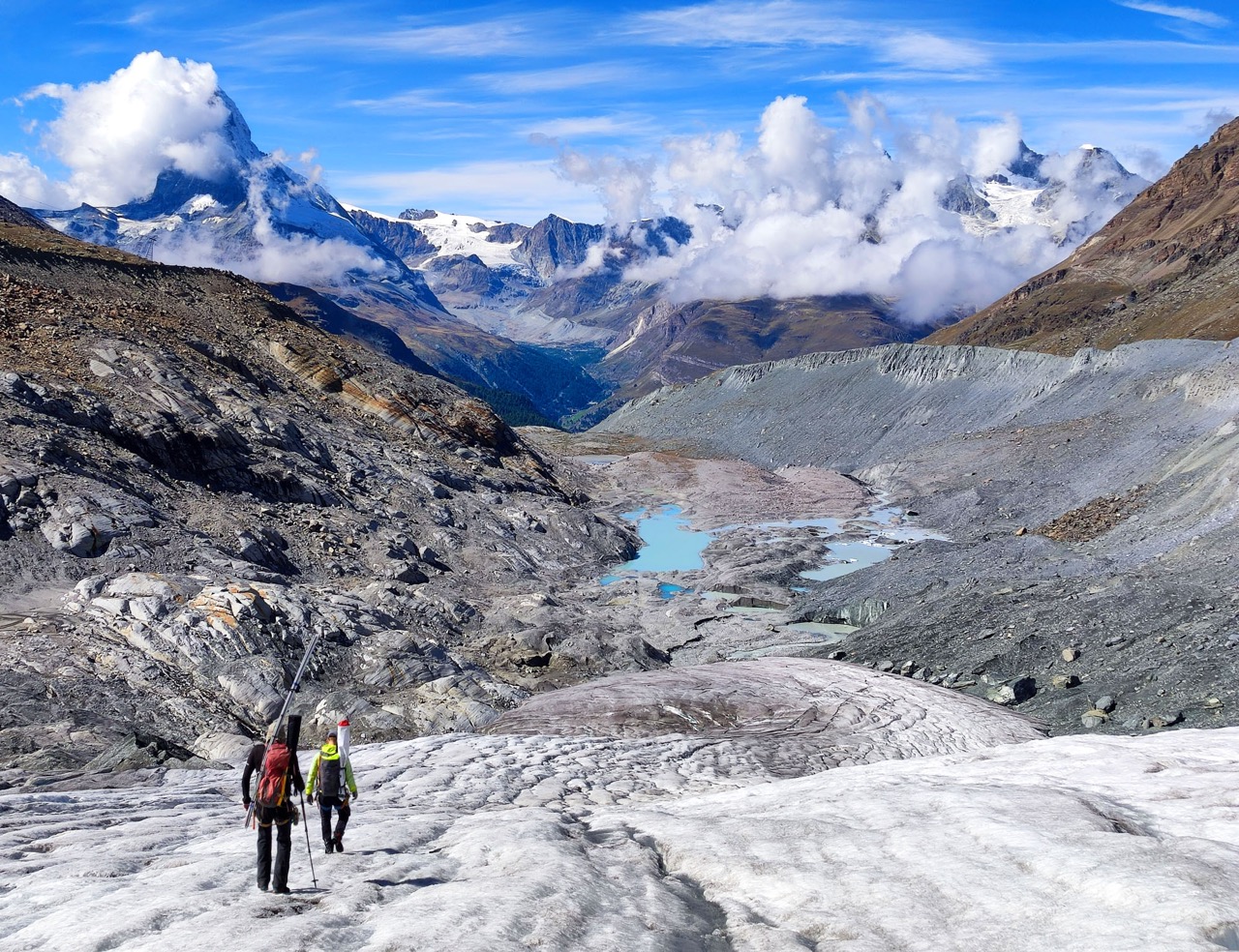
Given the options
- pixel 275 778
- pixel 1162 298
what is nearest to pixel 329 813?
pixel 275 778

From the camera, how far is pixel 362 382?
65562 mm

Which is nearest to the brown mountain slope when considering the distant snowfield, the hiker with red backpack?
the distant snowfield

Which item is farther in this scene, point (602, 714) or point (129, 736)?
point (602, 714)

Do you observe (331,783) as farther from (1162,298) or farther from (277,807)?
(1162,298)

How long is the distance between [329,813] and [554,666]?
22755 mm

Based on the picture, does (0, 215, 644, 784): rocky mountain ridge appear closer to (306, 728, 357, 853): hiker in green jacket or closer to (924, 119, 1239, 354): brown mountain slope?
(306, 728, 357, 853): hiker in green jacket

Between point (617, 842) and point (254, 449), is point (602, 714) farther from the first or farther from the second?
point (254, 449)

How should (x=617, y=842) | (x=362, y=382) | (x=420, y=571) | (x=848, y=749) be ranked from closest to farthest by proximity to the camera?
1. (x=617, y=842)
2. (x=848, y=749)
3. (x=420, y=571)
4. (x=362, y=382)

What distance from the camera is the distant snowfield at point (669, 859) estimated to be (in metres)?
10.3


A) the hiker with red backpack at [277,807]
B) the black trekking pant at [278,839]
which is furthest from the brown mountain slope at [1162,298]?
the black trekking pant at [278,839]

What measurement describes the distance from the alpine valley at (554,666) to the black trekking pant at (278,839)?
32 cm

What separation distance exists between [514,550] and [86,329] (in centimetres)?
2381

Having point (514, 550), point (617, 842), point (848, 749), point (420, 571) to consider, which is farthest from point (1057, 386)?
point (617, 842)

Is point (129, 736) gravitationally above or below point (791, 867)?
above
